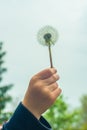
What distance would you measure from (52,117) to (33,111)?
29.5 meters

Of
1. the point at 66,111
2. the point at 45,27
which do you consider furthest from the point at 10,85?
the point at 45,27

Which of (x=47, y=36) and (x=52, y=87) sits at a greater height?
A: (x=47, y=36)

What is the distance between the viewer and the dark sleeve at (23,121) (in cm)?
153

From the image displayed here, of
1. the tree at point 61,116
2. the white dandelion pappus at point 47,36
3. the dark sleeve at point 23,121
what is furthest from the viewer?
the tree at point 61,116

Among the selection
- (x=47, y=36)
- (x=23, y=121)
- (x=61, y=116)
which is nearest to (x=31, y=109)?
(x=23, y=121)

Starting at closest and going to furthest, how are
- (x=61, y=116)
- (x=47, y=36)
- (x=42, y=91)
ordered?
(x=42, y=91), (x=47, y=36), (x=61, y=116)

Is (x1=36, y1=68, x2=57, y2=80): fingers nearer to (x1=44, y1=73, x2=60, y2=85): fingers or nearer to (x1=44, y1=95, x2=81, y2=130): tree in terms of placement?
(x1=44, y1=73, x2=60, y2=85): fingers

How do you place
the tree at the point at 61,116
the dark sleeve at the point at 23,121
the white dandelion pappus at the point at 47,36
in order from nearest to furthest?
the dark sleeve at the point at 23,121, the white dandelion pappus at the point at 47,36, the tree at the point at 61,116

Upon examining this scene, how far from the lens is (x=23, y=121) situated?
1.54 meters

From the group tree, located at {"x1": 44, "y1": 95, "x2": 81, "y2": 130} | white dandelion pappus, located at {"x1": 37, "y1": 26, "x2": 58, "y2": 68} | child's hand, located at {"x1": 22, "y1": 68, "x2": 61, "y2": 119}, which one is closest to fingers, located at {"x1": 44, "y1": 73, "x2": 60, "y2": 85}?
child's hand, located at {"x1": 22, "y1": 68, "x2": 61, "y2": 119}

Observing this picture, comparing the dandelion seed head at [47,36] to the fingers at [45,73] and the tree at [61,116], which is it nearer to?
the fingers at [45,73]

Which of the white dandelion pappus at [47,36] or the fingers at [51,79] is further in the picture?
the white dandelion pappus at [47,36]

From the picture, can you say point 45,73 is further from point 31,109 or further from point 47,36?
point 47,36

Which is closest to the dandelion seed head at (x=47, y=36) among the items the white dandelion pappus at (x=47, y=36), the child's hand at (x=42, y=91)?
the white dandelion pappus at (x=47, y=36)
